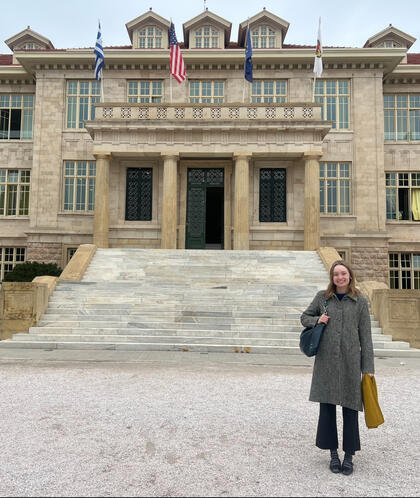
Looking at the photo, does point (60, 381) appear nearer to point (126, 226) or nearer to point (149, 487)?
point (149, 487)

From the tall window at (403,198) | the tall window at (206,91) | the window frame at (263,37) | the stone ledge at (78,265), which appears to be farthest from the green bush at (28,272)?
the tall window at (403,198)

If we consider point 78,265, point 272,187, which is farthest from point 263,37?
point 78,265

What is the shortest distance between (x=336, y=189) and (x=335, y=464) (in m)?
23.0

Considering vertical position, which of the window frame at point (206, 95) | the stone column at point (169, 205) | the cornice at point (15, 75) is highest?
the cornice at point (15, 75)

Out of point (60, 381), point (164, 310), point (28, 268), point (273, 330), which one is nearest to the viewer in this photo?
point (60, 381)

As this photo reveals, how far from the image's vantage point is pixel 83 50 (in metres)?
25.8

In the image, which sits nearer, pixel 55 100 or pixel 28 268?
pixel 28 268

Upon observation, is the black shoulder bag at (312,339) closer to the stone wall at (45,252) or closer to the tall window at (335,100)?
the stone wall at (45,252)

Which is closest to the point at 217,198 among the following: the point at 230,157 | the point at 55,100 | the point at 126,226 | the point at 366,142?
the point at 230,157

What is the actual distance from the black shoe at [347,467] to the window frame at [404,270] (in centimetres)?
2297

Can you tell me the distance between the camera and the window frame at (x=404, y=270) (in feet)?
83.9

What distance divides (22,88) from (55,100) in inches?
116

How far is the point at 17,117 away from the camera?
27.5 m

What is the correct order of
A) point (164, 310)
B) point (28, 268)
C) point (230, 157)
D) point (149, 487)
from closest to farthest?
1. point (149, 487)
2. point (164, 310)
3. point (28, 268)
4. point (230, 157)
